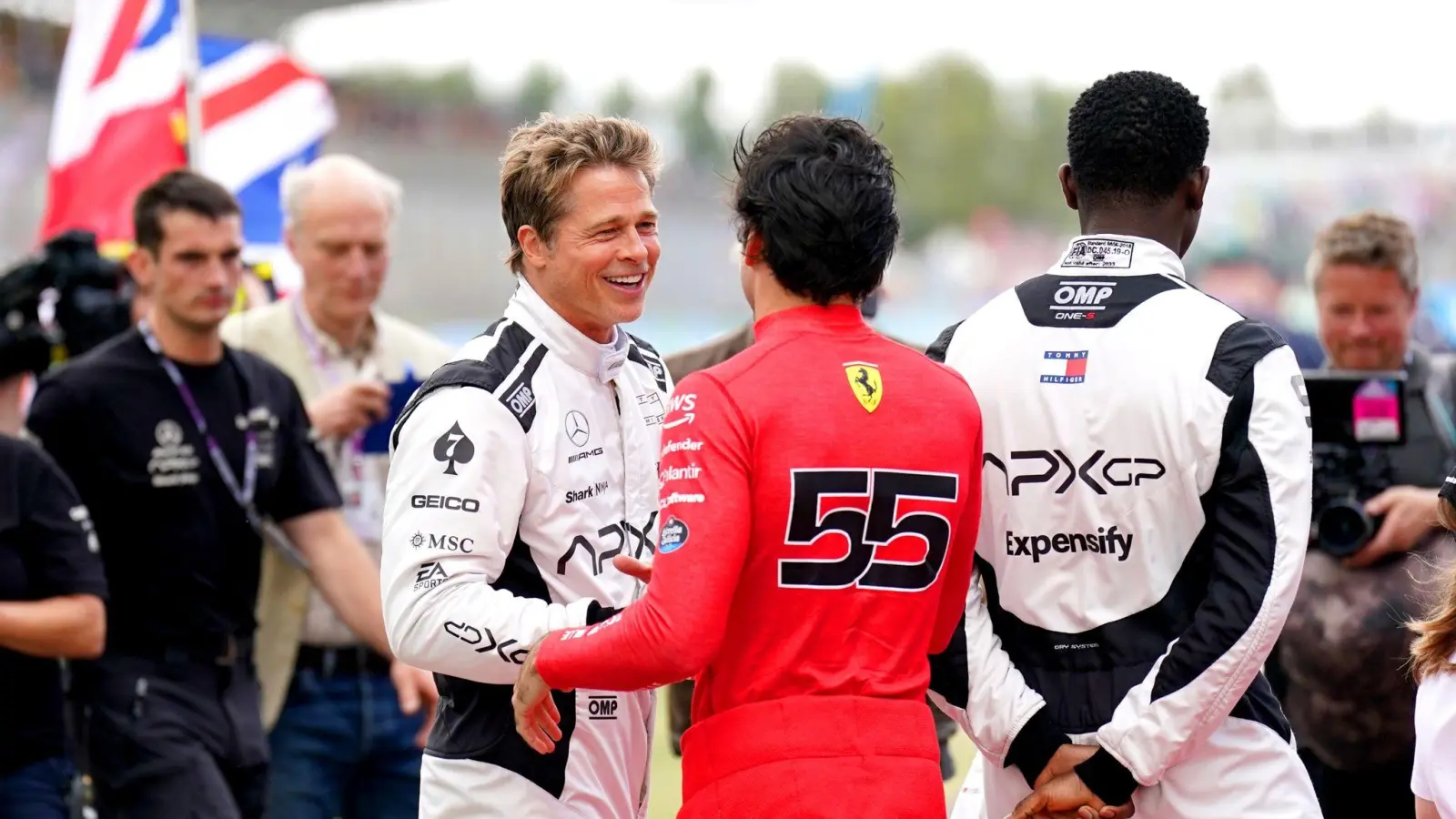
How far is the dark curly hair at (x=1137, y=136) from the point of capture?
9.32 feet

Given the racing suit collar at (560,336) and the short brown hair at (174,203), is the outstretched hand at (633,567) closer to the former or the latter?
the racing suit collar at (560,336)

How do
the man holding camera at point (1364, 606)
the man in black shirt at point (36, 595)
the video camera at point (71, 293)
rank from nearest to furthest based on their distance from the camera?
the man in black shirt at point (36, 595), the man holding camera at point (1364, 606), the video camera at point (71, 293)

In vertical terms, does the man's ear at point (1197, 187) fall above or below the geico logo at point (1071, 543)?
above

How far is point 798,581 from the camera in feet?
8.04

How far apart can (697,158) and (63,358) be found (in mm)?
26226

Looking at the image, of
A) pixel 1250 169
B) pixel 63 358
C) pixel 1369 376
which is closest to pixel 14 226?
pixel 63 358

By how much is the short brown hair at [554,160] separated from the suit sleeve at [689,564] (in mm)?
581

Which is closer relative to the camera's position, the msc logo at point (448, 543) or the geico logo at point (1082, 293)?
the msc logo at point (448, 543)

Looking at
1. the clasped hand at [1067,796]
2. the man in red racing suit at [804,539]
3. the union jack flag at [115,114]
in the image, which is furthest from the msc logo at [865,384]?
the union jack flag at [115,114]

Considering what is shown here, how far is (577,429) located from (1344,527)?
214 centimetres

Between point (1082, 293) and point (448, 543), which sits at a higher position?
point (1082, 293)

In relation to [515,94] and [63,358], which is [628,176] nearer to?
[63,358]

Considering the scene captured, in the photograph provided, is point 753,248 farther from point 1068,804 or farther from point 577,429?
point 1068,804

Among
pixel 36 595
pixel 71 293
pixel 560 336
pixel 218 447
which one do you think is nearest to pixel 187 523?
pixel 218 447
